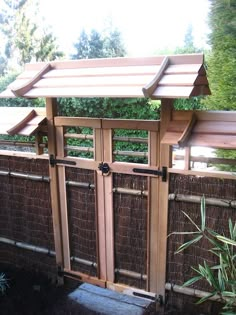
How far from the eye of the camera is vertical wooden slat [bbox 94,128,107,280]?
246 cm

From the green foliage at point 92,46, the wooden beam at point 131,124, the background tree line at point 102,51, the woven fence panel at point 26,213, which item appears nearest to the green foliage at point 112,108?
the background tree line at point 102,51

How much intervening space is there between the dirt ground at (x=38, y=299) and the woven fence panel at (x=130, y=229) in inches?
15.9

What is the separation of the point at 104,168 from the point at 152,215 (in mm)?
533

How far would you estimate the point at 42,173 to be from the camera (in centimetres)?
281

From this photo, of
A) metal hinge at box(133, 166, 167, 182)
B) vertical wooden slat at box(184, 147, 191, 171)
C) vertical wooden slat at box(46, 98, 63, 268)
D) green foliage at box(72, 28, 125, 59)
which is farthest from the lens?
green foliage at box(72, 28, 125, 59)

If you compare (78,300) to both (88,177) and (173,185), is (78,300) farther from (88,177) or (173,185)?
(173,185)

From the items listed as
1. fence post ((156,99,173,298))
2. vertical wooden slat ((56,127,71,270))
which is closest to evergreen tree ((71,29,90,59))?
vertical wooden slat ((56,127,71,270))

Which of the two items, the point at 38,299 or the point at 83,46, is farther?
the point at 83,46

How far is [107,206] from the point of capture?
255cm

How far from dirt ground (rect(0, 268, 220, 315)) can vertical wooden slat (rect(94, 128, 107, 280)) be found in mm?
386

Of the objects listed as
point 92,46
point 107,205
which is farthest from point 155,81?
point 92,46

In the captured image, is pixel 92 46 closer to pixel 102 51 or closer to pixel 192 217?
pixel 102 51

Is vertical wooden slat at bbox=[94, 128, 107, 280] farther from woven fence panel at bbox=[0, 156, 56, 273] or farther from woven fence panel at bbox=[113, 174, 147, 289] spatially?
woven fence panel at bbox=[0, 156, 56, 273]

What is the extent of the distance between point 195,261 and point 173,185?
61 cm
